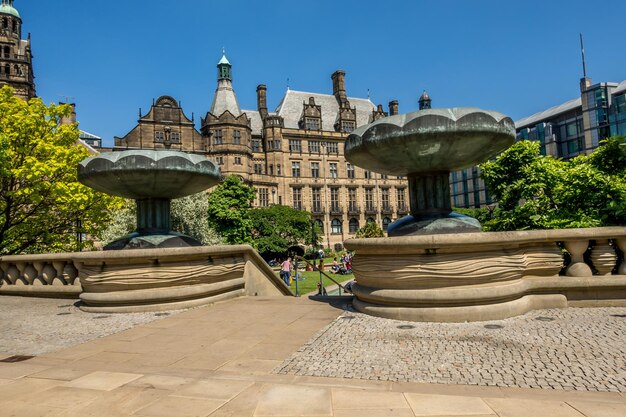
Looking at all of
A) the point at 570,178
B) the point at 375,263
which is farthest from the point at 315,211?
the point at 375,263

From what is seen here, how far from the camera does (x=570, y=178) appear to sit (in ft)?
63.3

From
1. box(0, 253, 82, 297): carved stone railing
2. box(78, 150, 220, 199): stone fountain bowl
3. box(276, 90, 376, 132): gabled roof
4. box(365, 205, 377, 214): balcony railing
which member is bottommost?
box(0, 253, 82, 297): carved stone railing

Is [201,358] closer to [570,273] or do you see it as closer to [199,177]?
[199,177]

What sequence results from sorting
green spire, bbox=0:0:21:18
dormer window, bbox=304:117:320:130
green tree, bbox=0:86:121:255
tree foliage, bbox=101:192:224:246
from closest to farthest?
green tree, bbox=0:86:121:255 → tree foliage, bbox=101:192:224:246 → green spire, bbox=0:0:21:18 → dormer window, bbox=304:117:320:130

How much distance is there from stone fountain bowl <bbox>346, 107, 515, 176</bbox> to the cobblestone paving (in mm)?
2917

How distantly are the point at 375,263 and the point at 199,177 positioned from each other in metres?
4.72

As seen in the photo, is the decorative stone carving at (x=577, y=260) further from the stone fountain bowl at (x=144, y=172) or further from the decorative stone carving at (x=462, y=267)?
the stone fountain bowl at (x=144, y=172)

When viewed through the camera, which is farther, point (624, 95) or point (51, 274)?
point (624, 95)

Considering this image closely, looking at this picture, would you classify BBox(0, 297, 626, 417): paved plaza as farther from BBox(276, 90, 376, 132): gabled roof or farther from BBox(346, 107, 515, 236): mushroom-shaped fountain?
BBox(276, 90, 376, 132): gabled roof

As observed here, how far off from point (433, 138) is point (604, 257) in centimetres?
337

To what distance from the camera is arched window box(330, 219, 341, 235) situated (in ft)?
218

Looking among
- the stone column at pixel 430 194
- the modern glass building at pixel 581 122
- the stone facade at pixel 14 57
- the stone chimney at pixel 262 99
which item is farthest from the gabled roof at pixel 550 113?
the stone facade at pixel 14 57

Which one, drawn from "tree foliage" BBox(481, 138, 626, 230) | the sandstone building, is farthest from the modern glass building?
"tree foliage" BBox(481, 138, 626, 230)

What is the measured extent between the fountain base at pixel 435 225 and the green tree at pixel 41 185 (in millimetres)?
9884
